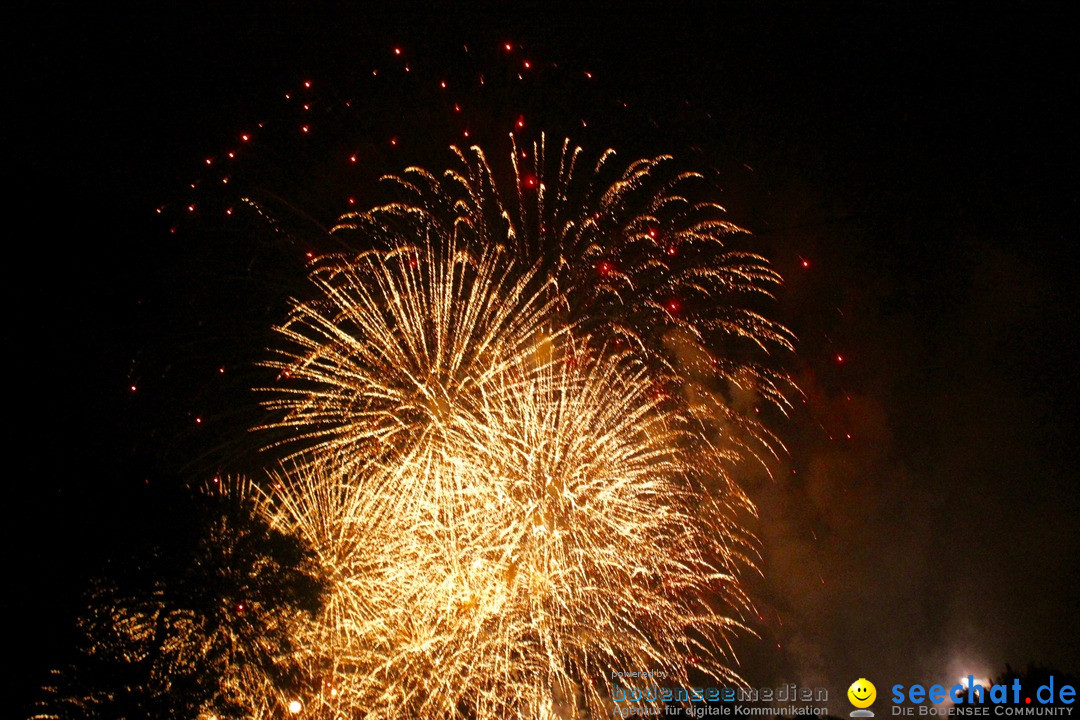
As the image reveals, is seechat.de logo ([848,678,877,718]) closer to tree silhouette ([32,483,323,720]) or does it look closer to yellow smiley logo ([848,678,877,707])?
yellow smiley logo ([848,678,877,707])

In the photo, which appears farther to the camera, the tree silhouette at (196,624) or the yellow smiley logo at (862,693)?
the yellow smiley logo at (862,693)

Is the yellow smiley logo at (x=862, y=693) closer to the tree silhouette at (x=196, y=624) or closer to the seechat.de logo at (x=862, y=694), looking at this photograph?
the seechat.de logo at (x=862, y=694)

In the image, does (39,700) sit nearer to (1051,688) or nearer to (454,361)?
(454,361)

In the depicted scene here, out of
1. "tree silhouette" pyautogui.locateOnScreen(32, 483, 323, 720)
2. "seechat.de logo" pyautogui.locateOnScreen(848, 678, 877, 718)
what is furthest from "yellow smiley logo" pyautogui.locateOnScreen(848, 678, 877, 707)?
"tree silhouette" pyautogui.locateOnScreen(32, 483, 323, 720)

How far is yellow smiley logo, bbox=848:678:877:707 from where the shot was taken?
16.5 meters

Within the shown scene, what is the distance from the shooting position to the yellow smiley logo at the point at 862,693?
16461mm

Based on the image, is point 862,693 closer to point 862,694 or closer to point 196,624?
point 862,694

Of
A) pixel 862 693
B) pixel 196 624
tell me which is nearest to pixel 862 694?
pixel 862 693

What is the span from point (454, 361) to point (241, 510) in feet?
9.95

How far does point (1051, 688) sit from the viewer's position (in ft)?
53.4

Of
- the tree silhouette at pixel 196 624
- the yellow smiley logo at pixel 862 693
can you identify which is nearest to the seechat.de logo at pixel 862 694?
the yellow smiley logo at pixel 862 693

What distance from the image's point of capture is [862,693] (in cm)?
1691

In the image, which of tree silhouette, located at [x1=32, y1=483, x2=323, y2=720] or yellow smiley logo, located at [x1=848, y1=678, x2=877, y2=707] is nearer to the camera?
tree silhouette, located at [x1=32, y1=483, x2=323, y2=720]

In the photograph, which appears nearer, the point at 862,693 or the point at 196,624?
the point at 196,624
